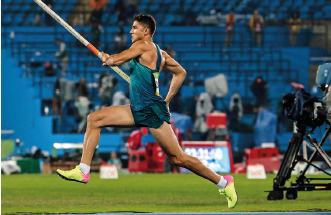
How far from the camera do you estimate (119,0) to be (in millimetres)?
27328

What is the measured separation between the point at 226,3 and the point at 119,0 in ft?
15.1

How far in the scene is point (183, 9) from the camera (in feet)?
92.7

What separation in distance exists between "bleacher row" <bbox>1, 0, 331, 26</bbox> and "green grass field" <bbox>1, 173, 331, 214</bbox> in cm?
1283

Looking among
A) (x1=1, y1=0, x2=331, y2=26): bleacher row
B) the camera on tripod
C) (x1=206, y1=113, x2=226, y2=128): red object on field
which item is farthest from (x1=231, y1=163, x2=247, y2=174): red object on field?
(x1=1, y1=0, x2=331, y2=26): bleacher row

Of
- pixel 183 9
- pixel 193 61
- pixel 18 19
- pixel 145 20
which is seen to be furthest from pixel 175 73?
pixel 18 19

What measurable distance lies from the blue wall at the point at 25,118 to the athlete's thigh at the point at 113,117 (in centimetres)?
1512

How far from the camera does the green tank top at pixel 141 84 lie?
259 inches

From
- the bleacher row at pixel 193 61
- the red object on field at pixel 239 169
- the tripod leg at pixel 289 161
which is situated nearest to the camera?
the tripod leg at pixel 289 161

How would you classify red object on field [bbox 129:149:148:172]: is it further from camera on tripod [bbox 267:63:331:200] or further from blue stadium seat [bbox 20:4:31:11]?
blue stadium seat [bbox 20:4:31:11]

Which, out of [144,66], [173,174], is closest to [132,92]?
[144,66]

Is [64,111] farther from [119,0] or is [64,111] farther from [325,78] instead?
[325,78]

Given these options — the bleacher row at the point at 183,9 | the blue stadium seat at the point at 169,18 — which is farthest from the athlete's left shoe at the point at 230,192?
the blue stadium seat at the point at 169,18

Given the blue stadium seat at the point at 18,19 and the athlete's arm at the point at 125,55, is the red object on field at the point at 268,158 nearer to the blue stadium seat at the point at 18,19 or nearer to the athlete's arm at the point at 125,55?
the athlete's arm at the point at 125,55

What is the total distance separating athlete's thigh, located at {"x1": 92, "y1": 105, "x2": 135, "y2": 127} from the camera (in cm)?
655
